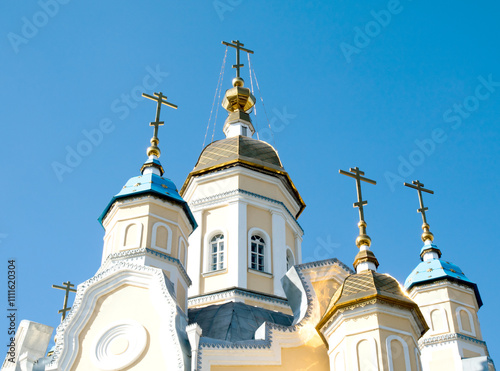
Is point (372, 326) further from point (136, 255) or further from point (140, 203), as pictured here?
point (140, 203)

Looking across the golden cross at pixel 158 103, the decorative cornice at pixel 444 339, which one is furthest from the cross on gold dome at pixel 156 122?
the decorative cornice at pixel 444 339

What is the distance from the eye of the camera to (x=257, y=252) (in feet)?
62.0

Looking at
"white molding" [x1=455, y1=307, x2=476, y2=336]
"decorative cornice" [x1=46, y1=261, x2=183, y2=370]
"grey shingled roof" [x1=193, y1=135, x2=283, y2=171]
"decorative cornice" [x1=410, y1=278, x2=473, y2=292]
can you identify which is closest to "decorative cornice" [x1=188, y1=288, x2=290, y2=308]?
"decorative cornice" [x1=46, y1=261, x2=183, y2=370]

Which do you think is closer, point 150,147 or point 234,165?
point 150,147

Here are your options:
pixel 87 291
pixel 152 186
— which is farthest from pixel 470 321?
pixel 87 291

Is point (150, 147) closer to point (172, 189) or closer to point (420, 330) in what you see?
point (172, 189)

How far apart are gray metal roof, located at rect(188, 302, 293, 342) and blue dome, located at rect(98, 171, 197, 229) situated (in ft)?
6.58

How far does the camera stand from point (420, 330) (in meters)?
14.1

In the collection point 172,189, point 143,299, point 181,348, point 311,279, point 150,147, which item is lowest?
point 181,348

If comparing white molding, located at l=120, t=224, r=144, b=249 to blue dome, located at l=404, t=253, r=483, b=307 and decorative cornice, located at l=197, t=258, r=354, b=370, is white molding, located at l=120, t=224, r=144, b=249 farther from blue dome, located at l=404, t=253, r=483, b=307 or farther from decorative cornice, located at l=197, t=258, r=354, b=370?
blue dome, located at l=404, t=253, r=483, b=307

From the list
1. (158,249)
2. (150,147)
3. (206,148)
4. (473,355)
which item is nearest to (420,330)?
(473,355)

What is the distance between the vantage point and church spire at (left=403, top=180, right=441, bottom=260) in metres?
19.6

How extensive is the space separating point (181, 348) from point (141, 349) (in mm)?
788

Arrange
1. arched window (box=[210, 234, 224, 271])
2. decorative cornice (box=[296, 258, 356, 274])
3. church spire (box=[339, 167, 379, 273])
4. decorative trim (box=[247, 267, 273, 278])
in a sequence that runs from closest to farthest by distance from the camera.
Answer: church spire (box=[339, 167, 379, 273]) → decorative cornice (box=[296, 258, 356, 274]) → decorative trim (box=[247, 267, 273, 278]) → arched window (box=[210, 234, 224, 271])
